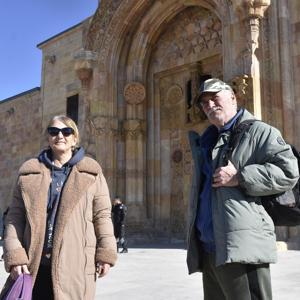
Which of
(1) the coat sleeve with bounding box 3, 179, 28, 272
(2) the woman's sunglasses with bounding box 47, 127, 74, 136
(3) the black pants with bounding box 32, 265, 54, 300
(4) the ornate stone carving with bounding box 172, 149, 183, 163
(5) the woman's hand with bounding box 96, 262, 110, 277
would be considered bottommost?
(3) the black pants with bounding box 32, 265, 54, 300

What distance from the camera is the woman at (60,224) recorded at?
289 cm

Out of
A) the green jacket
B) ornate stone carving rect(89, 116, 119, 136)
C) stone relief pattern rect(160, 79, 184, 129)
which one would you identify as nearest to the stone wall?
ornate stone carving rect(89, 116, 119, 136)

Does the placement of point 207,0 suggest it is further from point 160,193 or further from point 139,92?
point 160,193

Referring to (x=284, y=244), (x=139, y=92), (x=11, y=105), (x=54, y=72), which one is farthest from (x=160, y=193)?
(x=11, y=105)

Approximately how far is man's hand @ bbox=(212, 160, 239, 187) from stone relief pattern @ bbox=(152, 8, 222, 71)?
1257 centimetres

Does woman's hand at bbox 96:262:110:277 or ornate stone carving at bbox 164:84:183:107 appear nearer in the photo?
woman's hand at bbox 96:262:110:277

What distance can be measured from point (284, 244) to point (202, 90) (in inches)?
339

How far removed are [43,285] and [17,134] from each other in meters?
22.1

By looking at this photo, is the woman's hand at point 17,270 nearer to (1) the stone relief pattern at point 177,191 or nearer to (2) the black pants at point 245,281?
(2) the black pants at point 245,281

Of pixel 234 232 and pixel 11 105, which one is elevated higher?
pixel 11 105

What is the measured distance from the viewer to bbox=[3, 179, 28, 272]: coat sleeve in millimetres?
2867

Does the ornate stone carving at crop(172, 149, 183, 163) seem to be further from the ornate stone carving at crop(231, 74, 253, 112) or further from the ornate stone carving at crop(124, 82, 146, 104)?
the ornate stone carving at crop(231, 74, 253, 112)

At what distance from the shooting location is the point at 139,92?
1588 centimetres

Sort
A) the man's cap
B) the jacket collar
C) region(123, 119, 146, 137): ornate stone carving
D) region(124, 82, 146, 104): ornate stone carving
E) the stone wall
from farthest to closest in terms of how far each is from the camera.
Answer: the stone wall
region(124, 82, 146, 104): ornate stone carving
region(123, 119, 146, 137): ornate stone carving
the jacket collar
the man's cap
